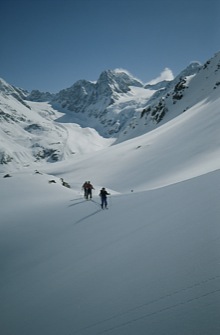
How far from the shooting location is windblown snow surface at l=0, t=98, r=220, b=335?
5887mm

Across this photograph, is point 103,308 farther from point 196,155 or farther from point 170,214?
point 196,155

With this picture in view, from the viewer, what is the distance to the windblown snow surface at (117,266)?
5.89 meters

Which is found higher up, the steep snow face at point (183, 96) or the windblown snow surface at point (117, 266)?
the steep snow face at point (183, 96)

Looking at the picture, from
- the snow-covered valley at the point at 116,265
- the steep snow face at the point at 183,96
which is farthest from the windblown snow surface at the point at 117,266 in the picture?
the steep snow face at the point at 183,96

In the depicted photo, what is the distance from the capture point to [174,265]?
6988 millimetres

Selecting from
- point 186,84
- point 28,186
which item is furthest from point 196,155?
point 186,84

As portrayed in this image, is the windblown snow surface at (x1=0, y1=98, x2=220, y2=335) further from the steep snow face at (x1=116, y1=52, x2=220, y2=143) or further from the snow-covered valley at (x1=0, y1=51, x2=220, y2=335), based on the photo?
the steep snow face at (x1=116, y1=52, x2=220, y2=143)

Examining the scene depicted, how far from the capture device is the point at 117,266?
8328mm

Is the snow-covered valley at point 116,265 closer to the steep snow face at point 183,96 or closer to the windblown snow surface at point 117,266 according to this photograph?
the windblown snow surface at point 117,266

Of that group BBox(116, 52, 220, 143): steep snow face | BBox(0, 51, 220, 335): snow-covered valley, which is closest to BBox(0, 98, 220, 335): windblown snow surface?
BBox(0, 51, 220, 335): snow-covered valley

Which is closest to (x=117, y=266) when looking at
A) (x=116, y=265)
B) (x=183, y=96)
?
(x=116, y=265)

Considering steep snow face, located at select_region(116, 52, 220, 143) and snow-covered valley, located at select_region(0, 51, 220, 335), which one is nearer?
snow-covered valley, located at select_region(0, 51, 220, 335)

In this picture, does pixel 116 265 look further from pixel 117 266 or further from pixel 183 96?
pixel 183 96

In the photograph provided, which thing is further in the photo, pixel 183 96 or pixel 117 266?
pixel 183 96
